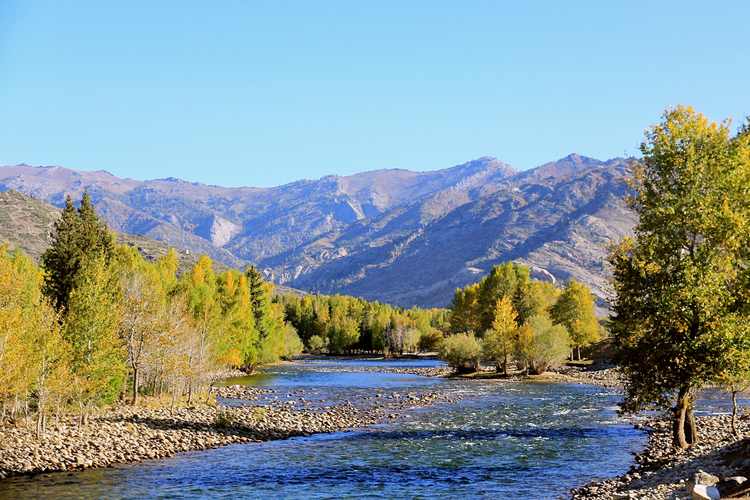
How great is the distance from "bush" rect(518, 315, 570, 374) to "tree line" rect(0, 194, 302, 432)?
43.0 meters

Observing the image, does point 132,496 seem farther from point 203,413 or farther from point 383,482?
point 203,413

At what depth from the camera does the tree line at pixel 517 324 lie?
101 meters

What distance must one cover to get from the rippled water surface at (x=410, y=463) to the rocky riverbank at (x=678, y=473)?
1581mm

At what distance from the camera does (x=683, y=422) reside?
3478cm

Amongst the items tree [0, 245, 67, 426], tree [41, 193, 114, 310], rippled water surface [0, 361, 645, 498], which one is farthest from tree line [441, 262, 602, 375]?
tree [0, 245, 67, 426]

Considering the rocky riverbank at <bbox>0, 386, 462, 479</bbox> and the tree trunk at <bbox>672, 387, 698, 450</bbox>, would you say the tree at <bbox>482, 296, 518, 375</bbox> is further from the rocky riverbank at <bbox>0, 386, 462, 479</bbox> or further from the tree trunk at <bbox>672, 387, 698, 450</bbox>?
the tree trunk at <bbox>672, 387, 698, 450</bbox>

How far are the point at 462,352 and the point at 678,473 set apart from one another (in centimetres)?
7798

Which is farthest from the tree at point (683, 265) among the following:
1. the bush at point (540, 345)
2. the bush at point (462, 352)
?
the bush at point (462, 352)

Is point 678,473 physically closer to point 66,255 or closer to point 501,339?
point 66,255

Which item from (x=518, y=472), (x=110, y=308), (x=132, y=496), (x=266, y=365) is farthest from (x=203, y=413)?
(x=266, y=365)

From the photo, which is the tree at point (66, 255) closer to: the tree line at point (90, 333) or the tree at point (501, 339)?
the tree line at point (90, 333)

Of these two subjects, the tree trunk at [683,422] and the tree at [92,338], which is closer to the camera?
the tree trunk at [683,422]

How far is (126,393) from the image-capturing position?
2480 inches

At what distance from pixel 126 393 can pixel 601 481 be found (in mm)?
44528
